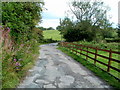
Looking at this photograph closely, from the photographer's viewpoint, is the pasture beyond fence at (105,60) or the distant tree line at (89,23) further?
the distant tree line at (89,23)

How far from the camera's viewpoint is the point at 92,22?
22672mm

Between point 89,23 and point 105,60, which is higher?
point 89,23

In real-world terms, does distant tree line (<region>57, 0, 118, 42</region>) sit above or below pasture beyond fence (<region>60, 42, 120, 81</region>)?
above

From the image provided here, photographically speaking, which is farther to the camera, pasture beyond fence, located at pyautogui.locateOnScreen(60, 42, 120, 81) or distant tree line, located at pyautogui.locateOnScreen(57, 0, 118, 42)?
distant tree line, located at pyautogui.locateOnScreen(57, 0, 118, 42)

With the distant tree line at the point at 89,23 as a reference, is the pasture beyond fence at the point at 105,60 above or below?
below

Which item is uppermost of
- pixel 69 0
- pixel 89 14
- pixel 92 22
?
pixel 69 0

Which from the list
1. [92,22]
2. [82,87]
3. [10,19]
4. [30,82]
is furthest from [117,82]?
[92,22]

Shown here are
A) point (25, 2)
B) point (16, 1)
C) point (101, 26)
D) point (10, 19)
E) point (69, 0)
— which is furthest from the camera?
point (69, 0)

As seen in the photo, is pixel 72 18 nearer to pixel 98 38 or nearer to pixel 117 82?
pixel 98 38

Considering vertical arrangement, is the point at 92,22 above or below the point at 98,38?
above

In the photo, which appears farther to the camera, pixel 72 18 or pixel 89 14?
pixel 72 18

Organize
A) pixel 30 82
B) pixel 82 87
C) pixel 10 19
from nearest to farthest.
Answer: pixel 82 87
pixel 30 82
pixel 10 19

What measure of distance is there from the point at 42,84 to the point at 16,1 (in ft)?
14.3

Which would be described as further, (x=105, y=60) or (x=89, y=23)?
(x=89, y=23)
